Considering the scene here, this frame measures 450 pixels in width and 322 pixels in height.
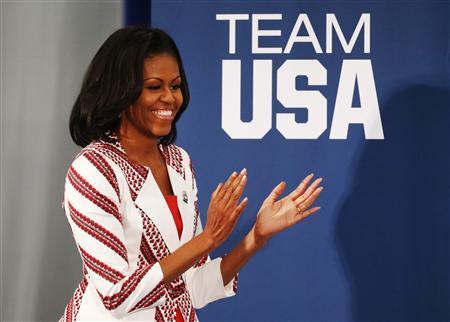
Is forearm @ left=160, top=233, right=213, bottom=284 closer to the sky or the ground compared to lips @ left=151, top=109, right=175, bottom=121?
closer to the ground

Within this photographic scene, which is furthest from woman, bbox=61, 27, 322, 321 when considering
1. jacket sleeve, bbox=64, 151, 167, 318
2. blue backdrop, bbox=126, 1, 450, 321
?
blue backdrop, bbox=126, 1, 450, 321

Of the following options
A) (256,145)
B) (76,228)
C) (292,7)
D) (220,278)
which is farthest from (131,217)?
(292,7)

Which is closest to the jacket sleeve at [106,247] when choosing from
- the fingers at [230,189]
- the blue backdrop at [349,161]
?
the fingers at [230,189]

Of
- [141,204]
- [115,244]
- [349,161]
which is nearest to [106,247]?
[115,244]

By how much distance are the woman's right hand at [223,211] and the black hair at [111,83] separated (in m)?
0.31

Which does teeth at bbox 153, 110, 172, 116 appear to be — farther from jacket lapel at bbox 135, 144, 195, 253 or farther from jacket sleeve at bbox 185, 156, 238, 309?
jacket sleeve at bbox 185, 156, 238, 309

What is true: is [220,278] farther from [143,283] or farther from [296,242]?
[296,242]

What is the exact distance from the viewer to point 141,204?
1.91 meters

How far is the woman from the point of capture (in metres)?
1.81

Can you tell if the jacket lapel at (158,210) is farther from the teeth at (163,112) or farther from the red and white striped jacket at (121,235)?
the teeth at (163,112)

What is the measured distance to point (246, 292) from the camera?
3.25 meters

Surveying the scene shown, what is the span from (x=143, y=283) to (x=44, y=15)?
7.24 ft

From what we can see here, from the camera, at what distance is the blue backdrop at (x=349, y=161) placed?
3.17m

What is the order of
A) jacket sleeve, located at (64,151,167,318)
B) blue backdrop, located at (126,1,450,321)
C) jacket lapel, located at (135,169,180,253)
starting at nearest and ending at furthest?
1. jacket sleeve, located at (64,151,167,318)
2. jacket lapel, located at (135,169,180,253)
3. blue backdrop, located at (126,1,450,321)
